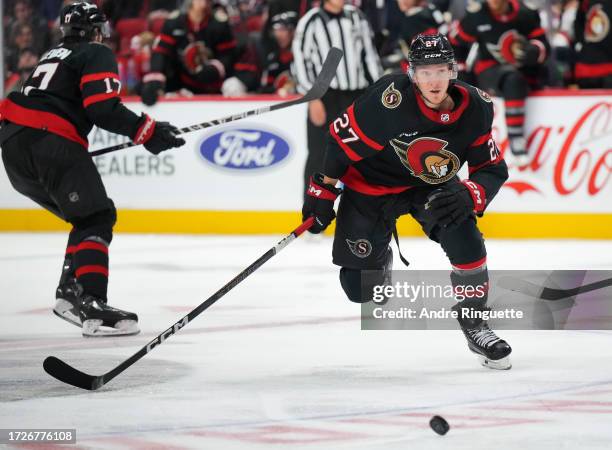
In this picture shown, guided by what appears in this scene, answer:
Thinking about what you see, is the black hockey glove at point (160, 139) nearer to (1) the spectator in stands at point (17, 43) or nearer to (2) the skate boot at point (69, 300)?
(2) the skate boot at point (69, 300)

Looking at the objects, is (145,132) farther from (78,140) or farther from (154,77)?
(154,77)

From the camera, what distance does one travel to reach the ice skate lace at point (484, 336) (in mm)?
3483

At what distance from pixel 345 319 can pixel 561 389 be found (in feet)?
4.71

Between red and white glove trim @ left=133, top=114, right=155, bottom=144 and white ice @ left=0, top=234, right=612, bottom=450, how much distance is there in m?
0.67

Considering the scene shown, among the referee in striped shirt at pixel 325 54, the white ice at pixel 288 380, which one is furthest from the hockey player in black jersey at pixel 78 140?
the referee in striped shirt at pixel 325 54

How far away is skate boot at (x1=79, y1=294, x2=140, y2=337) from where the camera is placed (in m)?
4.16

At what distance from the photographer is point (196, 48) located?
25.7 ft

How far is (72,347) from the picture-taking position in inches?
156

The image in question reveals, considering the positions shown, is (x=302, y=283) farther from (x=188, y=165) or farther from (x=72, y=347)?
(x=188, y=165)

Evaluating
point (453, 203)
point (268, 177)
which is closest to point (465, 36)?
point (268, 177)

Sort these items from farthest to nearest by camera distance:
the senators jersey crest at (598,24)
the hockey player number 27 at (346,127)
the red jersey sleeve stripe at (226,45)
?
the red jersey sleeve stripe at (226,45) → the senators jersey crest at (598,24) → the hockey player number 27 at (346,127)

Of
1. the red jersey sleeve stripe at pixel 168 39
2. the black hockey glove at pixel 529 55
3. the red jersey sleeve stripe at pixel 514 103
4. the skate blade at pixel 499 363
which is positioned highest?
the skate blade at pixel 499 363

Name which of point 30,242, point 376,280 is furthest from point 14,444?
point 30,242

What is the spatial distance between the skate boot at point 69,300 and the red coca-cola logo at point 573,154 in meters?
3.56
